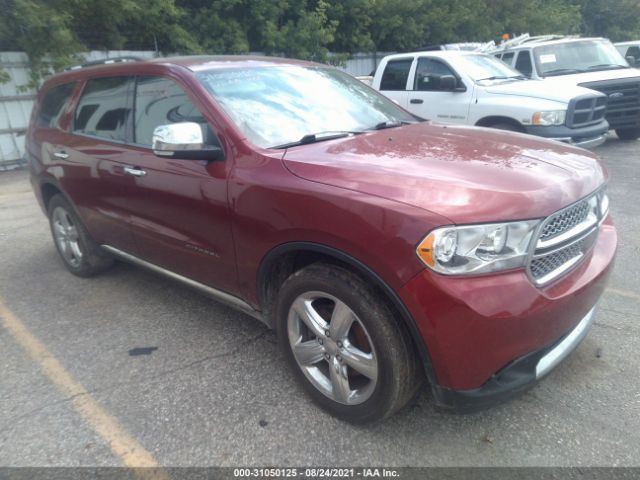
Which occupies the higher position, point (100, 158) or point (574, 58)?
point (100, 158)

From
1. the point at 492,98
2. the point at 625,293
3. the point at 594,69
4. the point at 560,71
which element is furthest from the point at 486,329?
the point at 594,69

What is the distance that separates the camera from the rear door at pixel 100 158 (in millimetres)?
3689

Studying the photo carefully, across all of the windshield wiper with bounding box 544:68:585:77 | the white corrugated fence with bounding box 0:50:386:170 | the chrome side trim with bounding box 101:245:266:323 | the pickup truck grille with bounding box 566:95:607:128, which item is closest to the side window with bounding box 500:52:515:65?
the windshield wiper with bounding box 544:68:585:77

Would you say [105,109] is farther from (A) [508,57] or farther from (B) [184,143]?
(A) [508,57]

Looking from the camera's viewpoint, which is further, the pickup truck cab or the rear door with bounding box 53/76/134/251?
the pickup truck cab

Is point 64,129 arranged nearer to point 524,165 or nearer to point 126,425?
point 126,425

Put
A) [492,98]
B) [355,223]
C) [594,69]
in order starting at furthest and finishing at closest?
[594,69], [492,98], [355,223]

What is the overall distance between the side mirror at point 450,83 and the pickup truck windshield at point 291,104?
421 cm

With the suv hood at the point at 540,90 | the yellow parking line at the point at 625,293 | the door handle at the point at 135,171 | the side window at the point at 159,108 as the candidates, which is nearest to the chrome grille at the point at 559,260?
the yellow parking line at the point at 625,293

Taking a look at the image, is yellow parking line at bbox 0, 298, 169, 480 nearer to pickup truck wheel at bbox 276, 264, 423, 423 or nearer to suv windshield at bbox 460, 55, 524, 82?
pickup truck wheel at bbox 276, 264, 423, 423

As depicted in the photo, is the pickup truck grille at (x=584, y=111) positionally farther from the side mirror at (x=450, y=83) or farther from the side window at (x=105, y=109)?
the side window at (x=105, y=109)

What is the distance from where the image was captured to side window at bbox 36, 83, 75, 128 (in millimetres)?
4453

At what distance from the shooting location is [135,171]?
11.3 ft

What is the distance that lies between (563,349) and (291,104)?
206cm
